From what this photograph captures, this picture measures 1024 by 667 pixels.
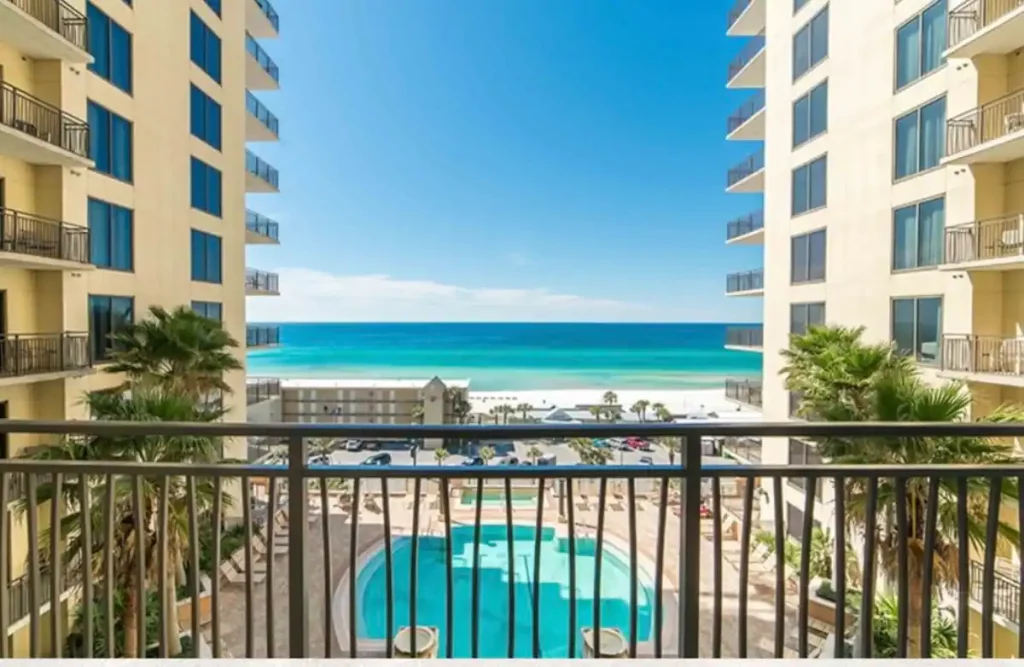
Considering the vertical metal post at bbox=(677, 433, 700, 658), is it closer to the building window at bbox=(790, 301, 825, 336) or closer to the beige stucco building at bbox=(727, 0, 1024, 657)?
the beige stucco building at bbox=(727, 0, 1024, 657)

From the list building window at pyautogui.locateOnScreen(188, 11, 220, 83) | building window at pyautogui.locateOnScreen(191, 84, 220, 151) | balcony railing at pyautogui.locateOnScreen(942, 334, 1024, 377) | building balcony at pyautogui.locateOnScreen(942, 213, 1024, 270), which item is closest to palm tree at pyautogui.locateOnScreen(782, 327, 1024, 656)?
balcony railing at pyautogui.locateOnScreen(942, 334, 1024, 377)

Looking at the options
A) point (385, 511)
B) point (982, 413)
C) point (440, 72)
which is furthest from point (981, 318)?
point (440, 72)

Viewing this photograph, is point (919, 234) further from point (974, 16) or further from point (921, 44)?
point (974, 16)

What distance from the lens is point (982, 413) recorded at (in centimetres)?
903

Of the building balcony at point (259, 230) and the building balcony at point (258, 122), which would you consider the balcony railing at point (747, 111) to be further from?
the building balcony at point (259, 230)

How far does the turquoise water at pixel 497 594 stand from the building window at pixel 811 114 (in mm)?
10132

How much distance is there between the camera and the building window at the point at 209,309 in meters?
12.4

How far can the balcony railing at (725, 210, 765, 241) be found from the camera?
15.4m

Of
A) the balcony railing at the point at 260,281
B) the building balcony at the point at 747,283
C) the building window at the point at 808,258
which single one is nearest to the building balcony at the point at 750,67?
the building window at the point at 808,258

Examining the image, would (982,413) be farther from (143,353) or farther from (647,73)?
(647,73)

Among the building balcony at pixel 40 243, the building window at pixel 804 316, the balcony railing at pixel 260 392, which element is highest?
the building balcony at pixel 40 243

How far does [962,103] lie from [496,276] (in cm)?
4538

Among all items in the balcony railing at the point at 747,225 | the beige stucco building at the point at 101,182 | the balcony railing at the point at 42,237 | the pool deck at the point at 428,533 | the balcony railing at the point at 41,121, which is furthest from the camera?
the balcony railing at the point at 747,225

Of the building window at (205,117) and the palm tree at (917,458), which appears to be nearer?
the palm tree at (917,458)
